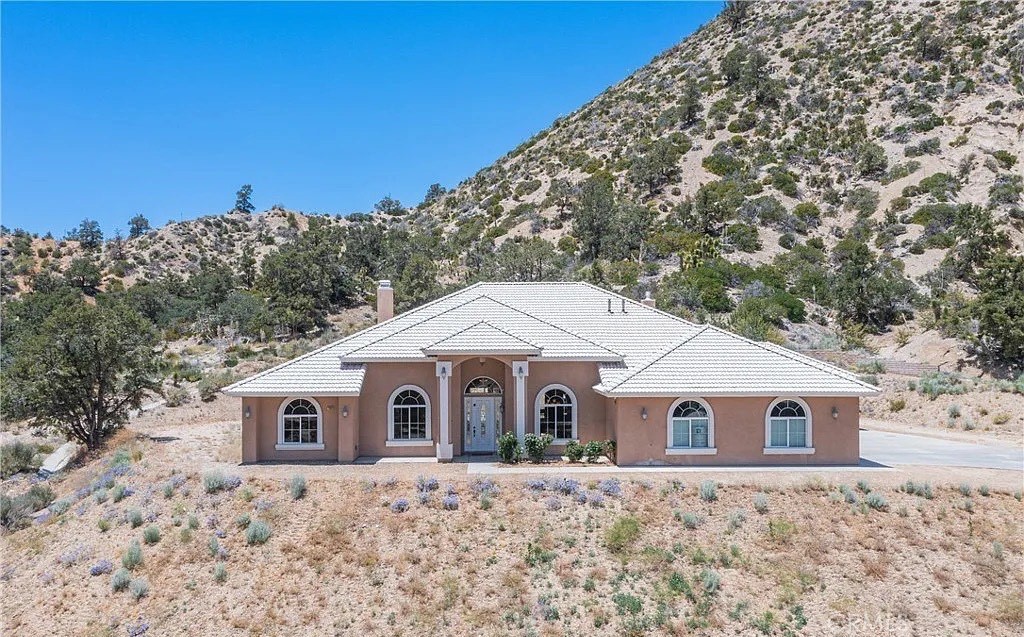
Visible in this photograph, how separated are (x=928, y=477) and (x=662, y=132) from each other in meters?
76.9

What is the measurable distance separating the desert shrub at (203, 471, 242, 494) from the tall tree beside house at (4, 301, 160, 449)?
11.1 m

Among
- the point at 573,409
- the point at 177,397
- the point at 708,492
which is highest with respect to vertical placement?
the point at 573,409

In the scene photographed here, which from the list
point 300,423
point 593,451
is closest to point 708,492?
point 593,451

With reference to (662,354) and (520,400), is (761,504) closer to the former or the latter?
(662,354)

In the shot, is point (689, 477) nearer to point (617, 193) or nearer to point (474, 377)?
point (474, 377)

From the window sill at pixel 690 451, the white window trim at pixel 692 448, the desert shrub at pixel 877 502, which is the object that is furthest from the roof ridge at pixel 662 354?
the desert shrub at pixel 877 502

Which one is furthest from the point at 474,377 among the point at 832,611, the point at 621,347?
the point at 832,611

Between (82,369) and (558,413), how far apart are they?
18.7 metres

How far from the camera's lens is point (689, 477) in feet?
65.6

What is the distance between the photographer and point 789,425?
72.3ft

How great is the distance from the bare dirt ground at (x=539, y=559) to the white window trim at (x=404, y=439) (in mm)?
2629

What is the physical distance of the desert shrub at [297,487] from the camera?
18.6 meters

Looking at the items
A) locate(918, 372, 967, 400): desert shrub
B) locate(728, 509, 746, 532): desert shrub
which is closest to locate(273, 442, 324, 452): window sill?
locate(728, 509, 746, 532): desert shrub

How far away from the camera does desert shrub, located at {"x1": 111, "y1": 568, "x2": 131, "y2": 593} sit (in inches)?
616
